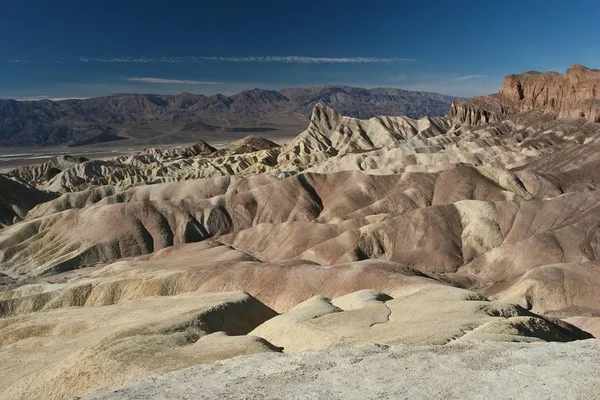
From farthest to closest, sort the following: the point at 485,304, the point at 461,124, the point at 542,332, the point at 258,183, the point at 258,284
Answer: the point at 461,124
the point at 258,183
the point at 258,284
the point at 485,304
the point at 542,332

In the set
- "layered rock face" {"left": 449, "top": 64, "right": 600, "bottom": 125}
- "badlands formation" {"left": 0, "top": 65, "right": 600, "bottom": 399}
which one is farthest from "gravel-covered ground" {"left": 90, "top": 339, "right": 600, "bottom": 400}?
"layered rock face" {"left": 449, "top": 64, "right": 600, "bottom": 125}

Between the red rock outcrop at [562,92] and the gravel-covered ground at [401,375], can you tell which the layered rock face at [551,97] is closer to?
the red rock outcrop at [562,92]

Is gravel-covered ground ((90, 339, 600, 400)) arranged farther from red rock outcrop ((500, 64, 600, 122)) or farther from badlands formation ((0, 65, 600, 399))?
red rock outcrop ((500, 64, 600, 122))

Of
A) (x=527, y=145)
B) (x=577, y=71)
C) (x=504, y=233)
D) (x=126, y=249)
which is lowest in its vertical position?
(x=126, y=249)

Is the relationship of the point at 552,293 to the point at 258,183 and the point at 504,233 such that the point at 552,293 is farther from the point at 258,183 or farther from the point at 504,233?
the point at 258,183

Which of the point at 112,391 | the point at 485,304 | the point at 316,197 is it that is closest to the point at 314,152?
the point at 316,197

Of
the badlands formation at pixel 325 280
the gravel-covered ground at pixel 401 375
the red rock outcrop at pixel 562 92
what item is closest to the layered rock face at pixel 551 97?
the red rock outcrop at pixel 562 92

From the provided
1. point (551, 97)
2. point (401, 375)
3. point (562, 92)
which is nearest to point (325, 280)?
point (401, 375)
